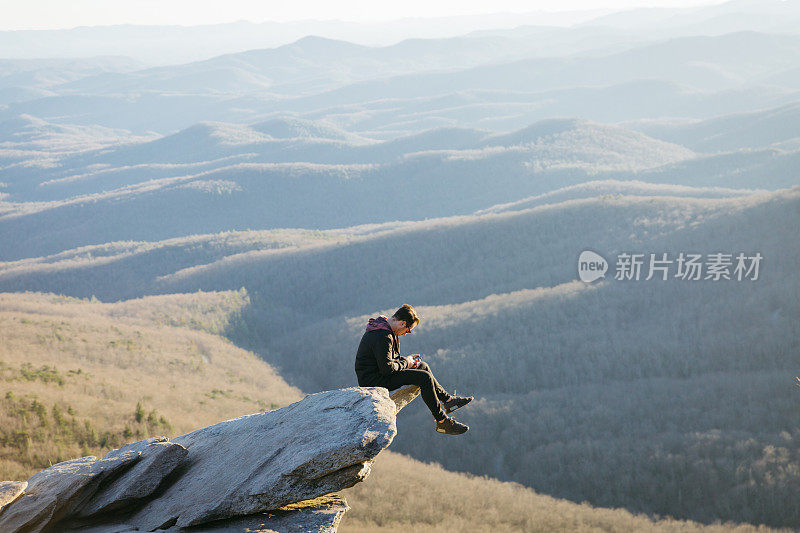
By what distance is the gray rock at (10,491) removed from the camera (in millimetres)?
12094

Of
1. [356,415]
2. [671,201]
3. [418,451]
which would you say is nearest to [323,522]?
[356,415]

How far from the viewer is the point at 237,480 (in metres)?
11.5

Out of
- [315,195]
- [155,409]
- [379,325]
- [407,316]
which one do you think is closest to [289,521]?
[379,325]

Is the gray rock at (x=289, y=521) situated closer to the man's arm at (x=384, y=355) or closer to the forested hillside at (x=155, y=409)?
the man's arm at (x=384, y=355)

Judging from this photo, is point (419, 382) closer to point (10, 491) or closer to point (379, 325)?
point (379, 325)

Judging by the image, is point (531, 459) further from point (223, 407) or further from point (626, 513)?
point (223, 407)

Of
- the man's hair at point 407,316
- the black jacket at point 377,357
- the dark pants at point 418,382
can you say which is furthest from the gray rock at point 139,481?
the man's hair at point 407,316

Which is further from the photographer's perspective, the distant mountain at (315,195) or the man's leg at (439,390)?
the distant mountain at (315,195)

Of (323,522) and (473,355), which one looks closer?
(323,522)

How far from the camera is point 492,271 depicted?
66375 mm

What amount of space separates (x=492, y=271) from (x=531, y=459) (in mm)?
33857

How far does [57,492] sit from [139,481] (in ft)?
4.80

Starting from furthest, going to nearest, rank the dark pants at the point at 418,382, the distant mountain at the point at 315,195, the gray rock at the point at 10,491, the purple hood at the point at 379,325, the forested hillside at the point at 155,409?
the distant mountain at the point at 315,195
the forested hillside at the point at 155,409
the dark pants at the point at 418,382
the purple hood at the point at 379,325
the gray rock at the point at 10,491

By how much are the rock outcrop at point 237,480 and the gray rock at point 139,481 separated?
2 cm
